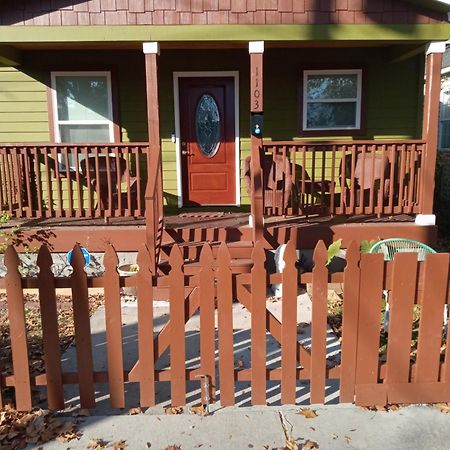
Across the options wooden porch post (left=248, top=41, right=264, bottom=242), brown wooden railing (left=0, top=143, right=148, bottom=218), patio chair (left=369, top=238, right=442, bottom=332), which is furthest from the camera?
brown wooden railing (left=0, top=143, right=148, bottom=218)

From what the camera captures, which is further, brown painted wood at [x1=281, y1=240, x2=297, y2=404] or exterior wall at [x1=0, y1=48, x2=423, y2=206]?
exterior wall at [x1=0, y1=48, x2=423, y2=206]

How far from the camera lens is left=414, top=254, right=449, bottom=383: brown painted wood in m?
2.97

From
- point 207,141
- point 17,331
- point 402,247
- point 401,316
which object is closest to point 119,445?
point 17,331

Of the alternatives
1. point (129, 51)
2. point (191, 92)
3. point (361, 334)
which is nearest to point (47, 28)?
point (129, 51)

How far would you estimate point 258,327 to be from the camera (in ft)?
9.93

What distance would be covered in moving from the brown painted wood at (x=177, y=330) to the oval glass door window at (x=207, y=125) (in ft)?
17.5

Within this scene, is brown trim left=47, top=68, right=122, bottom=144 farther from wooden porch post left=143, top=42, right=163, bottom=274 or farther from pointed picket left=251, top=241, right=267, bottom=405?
pointed picket left=251, top=241, right=267, bottom=405

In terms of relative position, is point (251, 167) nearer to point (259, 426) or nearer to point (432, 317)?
point (432, 317)

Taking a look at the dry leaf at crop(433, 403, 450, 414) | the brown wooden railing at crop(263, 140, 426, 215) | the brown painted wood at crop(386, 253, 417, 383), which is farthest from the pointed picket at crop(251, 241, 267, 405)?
the brown wooden railing at crop(263, 140, 426, 215)

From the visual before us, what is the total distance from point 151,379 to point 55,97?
595 centimetres

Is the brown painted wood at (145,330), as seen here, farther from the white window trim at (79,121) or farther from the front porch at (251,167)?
the white window trim at (79,121)

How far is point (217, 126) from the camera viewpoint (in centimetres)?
804

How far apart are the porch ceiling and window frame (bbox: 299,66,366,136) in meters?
1.65

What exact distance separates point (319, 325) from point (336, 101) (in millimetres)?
5628
